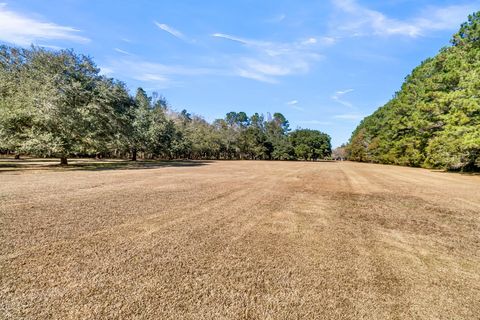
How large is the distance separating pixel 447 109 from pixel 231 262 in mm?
33769

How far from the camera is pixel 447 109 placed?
27.3 meters

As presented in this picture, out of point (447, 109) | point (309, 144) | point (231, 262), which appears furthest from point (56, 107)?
point (309, 144)

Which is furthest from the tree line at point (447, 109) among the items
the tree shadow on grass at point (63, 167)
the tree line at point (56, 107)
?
the tree line at point (56, 107)

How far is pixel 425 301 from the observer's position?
3.15 meters

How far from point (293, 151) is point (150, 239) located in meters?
88.8

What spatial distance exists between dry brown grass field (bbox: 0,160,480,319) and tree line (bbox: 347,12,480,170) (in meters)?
18.8

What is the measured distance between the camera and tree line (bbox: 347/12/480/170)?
20875 mm

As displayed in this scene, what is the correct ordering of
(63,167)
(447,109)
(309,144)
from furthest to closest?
(309,144) → (447,109) → (63,167)

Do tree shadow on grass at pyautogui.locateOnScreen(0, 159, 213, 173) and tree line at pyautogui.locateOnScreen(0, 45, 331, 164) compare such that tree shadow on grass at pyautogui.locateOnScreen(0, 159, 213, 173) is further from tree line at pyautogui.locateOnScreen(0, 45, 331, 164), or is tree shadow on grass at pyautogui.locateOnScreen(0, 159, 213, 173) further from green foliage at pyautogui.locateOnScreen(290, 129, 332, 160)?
green foliage at pyautogui.locateOnScreen(290, 129, 332, 160)

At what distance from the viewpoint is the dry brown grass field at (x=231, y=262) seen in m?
2.92

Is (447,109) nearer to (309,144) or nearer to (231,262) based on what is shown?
(231,262)

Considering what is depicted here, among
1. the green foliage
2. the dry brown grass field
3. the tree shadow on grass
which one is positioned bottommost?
the tree shadow on grass

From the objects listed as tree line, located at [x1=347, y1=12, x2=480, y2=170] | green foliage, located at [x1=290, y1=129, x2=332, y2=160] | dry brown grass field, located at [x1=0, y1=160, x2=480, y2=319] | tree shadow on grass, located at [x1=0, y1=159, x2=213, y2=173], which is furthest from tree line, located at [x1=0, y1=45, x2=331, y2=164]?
green foliage, located at [x1=290, y1=129, x2=332, y2=160]

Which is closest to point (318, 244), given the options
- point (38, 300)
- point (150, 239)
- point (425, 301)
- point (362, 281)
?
point (362, 281)
